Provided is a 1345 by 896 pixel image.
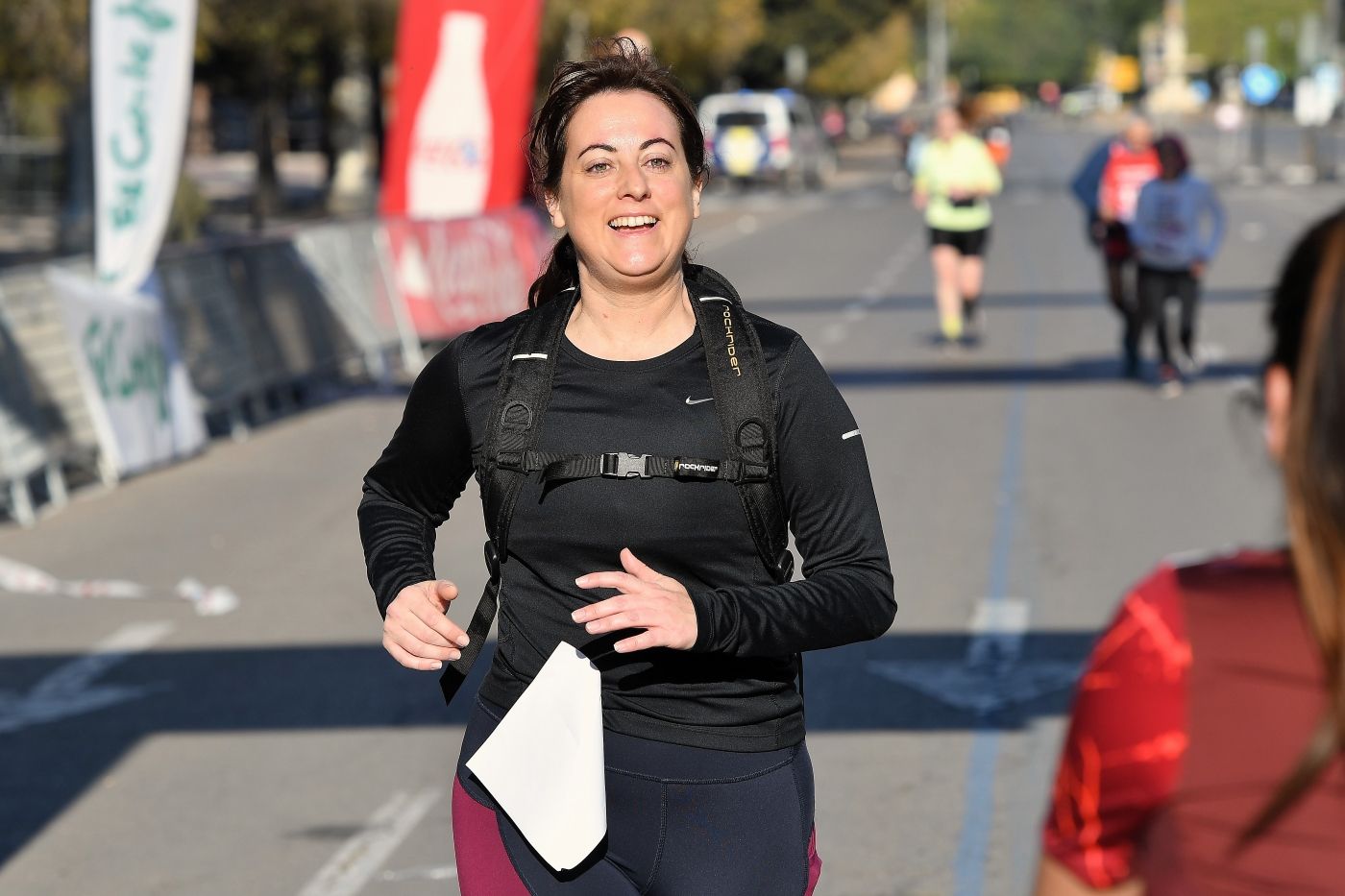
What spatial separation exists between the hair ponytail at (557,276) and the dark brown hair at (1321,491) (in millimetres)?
1609

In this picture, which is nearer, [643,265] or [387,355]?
[643,265]

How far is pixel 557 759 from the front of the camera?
8.94ft

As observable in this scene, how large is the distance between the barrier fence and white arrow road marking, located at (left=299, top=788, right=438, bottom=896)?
17.1ft

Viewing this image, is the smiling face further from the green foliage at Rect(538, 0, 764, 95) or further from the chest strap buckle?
the green foliage at Rect(538, 0, 764, 95)

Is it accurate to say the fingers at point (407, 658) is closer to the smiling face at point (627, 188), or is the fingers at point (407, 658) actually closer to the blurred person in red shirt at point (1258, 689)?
the smiling face at point (627, 188)

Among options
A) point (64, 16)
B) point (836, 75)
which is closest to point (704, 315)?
point (64, 16)

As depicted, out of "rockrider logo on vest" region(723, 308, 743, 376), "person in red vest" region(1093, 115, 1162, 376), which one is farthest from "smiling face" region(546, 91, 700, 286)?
"person in red vest" region(1093, 115, 1162, 376)

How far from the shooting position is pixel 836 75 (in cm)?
7981

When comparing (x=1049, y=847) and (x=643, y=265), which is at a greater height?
(x=643, y=265)

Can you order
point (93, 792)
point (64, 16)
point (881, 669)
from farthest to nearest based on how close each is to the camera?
point (64, 16)
point (881, 669)
point (93, 792)

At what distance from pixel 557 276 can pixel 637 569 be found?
73 centimetres

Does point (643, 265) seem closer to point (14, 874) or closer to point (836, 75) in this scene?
point (14, 874)

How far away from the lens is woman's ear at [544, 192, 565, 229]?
3076mm

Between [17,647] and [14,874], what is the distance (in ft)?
8.71
